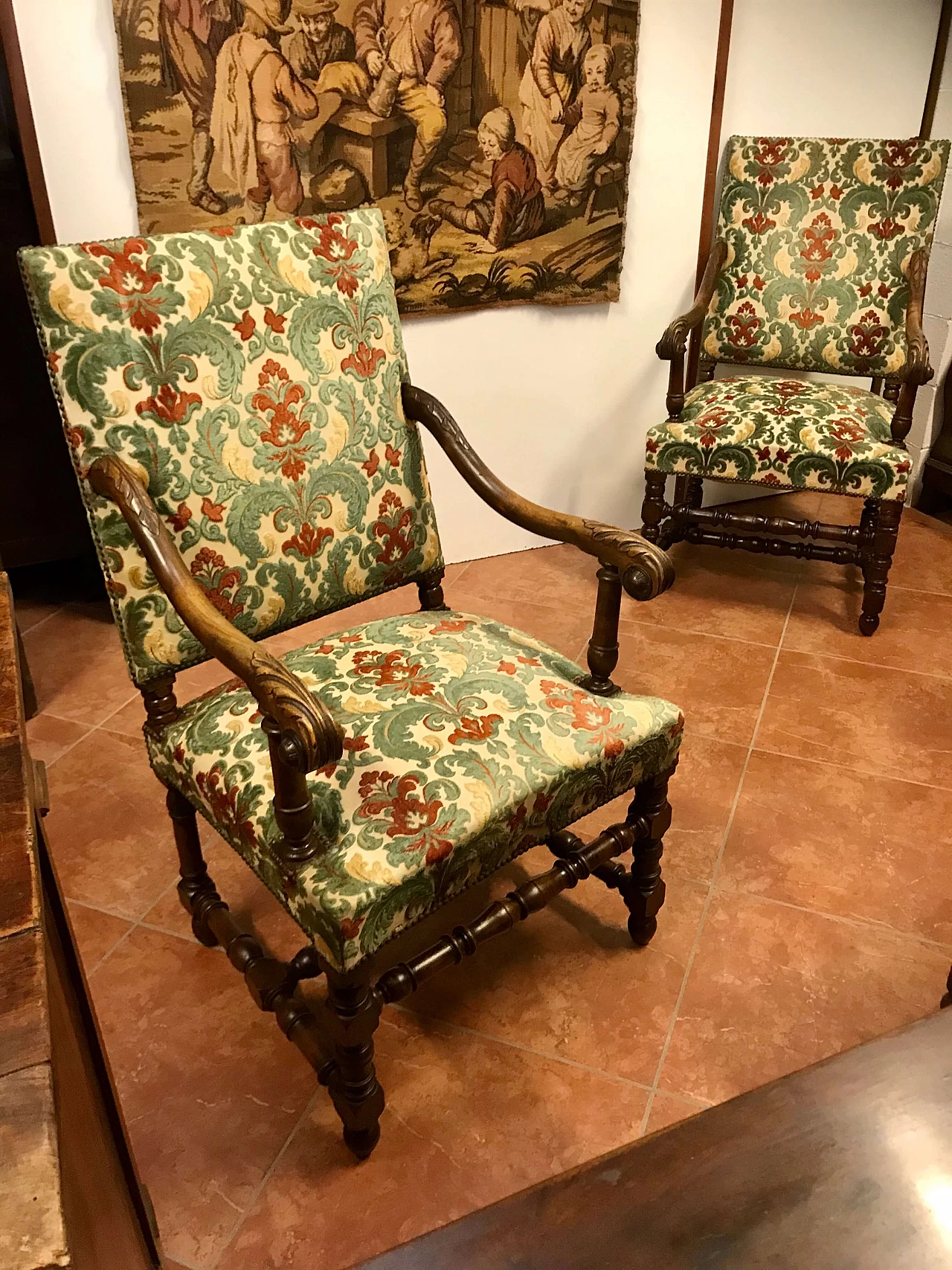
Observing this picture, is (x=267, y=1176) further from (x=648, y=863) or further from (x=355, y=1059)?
(x=648, y=863)

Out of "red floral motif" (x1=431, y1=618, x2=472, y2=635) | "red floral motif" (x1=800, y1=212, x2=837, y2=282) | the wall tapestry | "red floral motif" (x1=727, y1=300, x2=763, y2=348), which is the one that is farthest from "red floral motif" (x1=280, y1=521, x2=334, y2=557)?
"red floral motif" (x1=800, y1=212, x2=837, y2=282)

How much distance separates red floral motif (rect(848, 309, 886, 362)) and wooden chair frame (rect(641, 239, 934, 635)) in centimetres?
11

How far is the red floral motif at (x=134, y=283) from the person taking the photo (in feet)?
3.78

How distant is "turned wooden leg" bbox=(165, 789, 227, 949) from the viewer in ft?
4.55

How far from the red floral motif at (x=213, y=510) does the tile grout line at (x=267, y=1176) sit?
82cm

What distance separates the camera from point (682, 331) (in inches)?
95.9

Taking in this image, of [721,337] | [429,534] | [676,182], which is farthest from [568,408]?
[429,534]

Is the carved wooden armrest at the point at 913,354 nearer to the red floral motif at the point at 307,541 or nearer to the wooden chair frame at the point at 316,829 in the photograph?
the wooden chair frame at the point at 316,829

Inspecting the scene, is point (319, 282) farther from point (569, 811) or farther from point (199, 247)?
point (569, 811)

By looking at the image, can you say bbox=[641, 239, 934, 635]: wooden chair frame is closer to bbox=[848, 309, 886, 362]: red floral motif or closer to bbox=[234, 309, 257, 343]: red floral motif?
bbox=[848, 309, 886, 362]: red floral motif

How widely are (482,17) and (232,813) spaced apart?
1945mm

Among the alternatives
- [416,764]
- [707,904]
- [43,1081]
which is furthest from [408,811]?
[707,904]

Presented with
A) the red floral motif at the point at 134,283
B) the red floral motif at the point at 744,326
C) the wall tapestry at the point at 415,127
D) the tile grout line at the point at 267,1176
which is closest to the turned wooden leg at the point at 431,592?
the red floral motif at the point at 134,283

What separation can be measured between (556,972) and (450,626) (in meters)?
0.59
